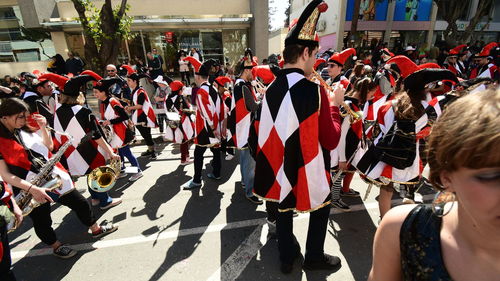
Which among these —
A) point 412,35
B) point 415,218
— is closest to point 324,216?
point 415,218

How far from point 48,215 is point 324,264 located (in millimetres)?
2960

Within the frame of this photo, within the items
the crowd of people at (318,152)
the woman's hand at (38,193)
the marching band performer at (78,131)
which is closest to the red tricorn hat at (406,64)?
the crowd of people at (318,152)

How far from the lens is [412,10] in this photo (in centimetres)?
2045

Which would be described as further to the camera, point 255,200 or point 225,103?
point 225,103

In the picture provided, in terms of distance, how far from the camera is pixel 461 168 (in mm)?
702

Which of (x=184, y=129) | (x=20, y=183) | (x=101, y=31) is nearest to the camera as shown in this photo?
(x=20, y=183)

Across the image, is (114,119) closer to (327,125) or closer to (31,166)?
(31,166)

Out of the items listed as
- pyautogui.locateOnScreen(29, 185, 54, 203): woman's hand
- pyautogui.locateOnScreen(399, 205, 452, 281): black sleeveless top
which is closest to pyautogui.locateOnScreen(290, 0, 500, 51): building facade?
pyautogui.locateOnScreen(29, 185, 54, 203): woman's hand

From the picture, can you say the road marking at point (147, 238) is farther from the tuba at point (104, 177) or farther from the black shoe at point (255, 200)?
the tuba at point (104, 177)

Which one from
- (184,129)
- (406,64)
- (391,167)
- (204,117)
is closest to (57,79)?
(204,117)

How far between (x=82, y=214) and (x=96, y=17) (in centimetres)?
668

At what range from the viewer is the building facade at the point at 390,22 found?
19859 millimetres

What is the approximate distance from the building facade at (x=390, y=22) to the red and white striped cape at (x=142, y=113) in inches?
705

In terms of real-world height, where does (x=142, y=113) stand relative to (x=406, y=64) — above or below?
below
